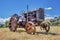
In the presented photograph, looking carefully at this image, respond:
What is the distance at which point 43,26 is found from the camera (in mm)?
15242

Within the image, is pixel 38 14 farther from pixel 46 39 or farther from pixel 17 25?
pixel 46 39

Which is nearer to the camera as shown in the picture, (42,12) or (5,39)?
(5,39)

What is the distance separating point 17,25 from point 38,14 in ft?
7.13

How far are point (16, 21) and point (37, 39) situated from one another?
196 inches

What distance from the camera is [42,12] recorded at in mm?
15812

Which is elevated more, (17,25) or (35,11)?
(35,11)

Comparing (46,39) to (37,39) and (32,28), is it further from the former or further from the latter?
(32,28)

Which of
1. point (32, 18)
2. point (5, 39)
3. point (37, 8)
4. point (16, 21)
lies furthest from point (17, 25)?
point (5, 39)

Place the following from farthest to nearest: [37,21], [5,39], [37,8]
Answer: [37,8], [37,21], [5,39]

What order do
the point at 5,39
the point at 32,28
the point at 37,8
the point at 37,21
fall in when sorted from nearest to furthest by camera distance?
the point at 5,39 → the point at 32,28 → the point at 37,21 → the point at 37,8

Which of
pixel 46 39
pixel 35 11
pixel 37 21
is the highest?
pixel 35 11

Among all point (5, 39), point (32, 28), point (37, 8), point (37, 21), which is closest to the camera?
point (5, 39)

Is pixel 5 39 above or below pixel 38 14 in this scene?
below

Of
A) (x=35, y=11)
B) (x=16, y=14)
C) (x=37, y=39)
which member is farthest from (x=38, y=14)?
(x=37, y=39)
